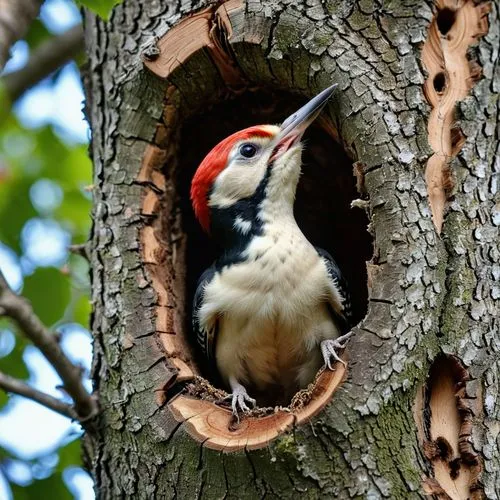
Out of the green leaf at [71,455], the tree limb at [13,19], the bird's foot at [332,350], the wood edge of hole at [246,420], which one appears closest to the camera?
the wood edge of hole at [246,420]

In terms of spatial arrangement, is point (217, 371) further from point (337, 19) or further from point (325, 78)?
point (337, 19)

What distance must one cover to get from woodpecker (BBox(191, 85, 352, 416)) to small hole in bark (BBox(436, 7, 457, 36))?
755 millimetres

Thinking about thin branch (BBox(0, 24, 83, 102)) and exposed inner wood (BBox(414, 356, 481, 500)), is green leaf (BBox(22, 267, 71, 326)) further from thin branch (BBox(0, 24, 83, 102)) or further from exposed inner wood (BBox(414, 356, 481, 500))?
exposed inner wood (BBox(414, 356, 481, 500))

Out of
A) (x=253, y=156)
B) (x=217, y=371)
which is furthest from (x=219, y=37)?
(x=217, y=371)

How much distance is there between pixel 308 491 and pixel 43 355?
131 cm

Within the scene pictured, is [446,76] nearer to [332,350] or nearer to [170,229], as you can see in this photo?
[332,350]

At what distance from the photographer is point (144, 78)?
432cm

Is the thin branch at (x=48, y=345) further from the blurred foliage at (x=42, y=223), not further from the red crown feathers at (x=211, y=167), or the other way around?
the red crown feathers at (x=211, y=167)

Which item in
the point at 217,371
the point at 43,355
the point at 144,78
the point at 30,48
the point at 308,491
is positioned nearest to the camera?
the point at 308,491

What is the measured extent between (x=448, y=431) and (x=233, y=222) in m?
1.84

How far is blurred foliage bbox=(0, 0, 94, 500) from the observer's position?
4.21m

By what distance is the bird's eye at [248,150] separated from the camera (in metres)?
4.60

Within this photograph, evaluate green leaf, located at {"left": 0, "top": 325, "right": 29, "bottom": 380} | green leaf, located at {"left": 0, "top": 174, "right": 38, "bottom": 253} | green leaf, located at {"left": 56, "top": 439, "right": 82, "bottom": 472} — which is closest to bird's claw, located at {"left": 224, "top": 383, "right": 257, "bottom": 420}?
green leaf, located at {"left": 56, "top": 439, "right": 82, "bottom": 472}

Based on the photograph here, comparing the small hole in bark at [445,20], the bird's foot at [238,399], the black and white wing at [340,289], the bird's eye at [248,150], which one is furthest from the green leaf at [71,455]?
the small hole in bark at [445,20]
